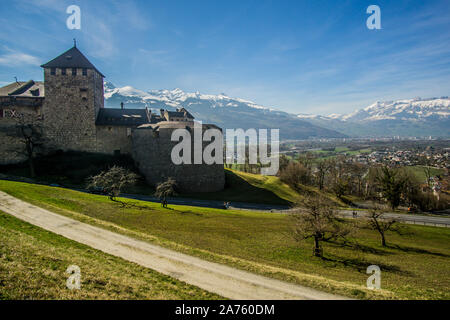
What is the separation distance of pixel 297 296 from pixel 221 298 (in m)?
3.56

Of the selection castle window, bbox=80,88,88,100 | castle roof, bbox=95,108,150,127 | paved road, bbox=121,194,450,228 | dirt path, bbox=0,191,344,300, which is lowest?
paved road, bbox=121,194,450,228

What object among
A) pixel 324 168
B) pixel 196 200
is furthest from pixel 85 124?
pixel 324 168

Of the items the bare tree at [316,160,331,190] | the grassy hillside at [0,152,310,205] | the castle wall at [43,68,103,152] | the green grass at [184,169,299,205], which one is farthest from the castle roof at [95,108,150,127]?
the bare tree at [316,160,331,190]

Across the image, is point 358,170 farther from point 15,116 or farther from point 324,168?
point 15,116

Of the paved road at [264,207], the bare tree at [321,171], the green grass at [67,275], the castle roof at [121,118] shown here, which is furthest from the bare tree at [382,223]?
the castle roof at [121,118]

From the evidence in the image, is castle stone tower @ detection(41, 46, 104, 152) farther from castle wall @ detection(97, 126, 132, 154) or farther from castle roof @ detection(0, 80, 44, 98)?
castle roof @ detection(0, 80, 44, 98)

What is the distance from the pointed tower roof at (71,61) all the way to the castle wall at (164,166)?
16.6m

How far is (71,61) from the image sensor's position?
4759cm

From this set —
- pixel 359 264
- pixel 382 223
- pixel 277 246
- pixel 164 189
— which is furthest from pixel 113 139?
pixel 382 223

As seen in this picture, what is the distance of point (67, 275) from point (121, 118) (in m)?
46.9

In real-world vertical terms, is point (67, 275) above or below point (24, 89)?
below

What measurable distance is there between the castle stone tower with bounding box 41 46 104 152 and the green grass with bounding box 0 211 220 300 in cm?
3863

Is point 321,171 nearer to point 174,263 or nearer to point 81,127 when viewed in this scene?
point 81,127

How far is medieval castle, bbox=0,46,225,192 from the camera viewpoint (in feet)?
151
